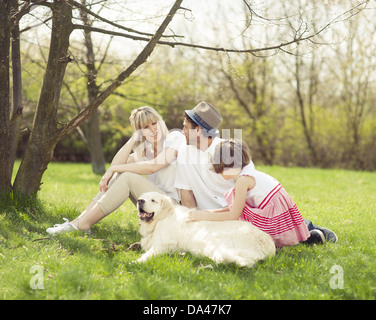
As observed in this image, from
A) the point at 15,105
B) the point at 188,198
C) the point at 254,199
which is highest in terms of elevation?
the point at 15,105

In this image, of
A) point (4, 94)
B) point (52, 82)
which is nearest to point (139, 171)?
point (52, 82)

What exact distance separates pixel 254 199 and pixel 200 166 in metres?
0.83

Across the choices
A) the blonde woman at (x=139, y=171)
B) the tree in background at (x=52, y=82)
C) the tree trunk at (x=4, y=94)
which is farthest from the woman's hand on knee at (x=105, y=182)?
the tree trunk at (x=4, y=94)

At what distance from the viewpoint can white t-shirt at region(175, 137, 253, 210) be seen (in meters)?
4.40

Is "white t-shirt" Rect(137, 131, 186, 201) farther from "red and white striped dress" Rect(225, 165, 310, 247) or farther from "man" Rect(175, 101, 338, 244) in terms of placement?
"red and white striped dress" Rect(225, 165, 310, 247)

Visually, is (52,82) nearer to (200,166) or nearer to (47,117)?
(47,117)

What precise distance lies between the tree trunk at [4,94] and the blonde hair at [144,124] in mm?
1740

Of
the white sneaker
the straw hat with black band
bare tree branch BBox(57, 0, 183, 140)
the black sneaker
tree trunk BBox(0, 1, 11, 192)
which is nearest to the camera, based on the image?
the black sneaker

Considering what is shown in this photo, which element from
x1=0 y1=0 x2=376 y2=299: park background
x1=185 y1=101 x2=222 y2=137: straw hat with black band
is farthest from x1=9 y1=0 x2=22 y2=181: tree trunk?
x1=185 y1=101 x2=222 y2=137: straw hat with black band

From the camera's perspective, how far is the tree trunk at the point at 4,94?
4977 millimetres

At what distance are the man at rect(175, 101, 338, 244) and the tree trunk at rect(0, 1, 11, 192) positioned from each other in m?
2.31

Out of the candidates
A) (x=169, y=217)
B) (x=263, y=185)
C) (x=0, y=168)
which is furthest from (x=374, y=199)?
(x=0, y=168)

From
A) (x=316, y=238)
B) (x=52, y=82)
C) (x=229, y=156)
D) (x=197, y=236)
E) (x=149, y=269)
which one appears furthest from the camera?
(x=52, y=82)

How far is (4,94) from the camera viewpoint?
5109mm
